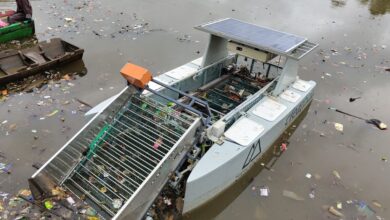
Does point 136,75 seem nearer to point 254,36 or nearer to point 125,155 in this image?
point 125,155

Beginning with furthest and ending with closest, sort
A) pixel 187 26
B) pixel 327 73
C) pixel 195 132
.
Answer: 1. pixel 187 26
2. pixel 327 73
3. pixel 195 132

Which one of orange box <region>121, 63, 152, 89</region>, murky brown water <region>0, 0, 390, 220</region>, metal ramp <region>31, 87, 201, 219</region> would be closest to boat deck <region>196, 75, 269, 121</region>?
murky brown water <region>0, 0, 390, 220</region>

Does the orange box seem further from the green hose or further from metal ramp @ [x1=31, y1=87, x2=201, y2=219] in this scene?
the green hose

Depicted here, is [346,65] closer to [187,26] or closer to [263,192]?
[187,26]

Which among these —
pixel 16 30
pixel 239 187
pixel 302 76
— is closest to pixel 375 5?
pixel 302 76

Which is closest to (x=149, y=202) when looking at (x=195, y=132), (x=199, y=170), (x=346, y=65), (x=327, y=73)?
(x=199, y=170)

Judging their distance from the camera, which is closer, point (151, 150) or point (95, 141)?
point (151, 150)
